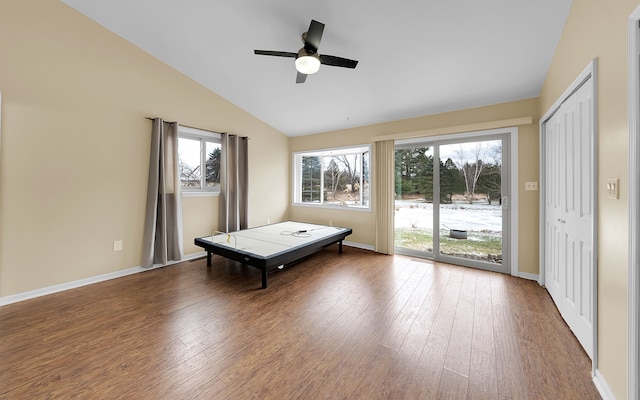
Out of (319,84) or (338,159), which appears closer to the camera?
(319,84)

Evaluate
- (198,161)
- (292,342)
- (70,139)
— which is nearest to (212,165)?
(198,161)

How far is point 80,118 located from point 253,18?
237 cm

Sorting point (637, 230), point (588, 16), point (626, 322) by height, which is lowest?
point (626, 322)

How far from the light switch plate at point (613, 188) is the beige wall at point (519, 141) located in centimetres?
193

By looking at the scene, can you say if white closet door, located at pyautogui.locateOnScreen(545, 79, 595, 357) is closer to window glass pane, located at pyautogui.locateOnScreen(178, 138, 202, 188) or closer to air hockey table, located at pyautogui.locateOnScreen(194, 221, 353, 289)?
air hockey table, located at pyautogui.locateOnScreen(194, 221, 353, 289)

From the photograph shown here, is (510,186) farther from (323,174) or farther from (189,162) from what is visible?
(189,162)

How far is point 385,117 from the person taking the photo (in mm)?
4039

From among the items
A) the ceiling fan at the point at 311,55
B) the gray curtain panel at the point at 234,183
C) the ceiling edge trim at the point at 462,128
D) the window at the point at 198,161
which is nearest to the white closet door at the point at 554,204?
the ceiling edge trim at the point at 462,128

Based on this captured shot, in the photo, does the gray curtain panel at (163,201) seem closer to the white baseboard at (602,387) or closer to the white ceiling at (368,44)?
the white ceiling at (368,44)

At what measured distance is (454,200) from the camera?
3.60 m

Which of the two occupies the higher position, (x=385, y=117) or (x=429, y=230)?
(x=385, y=117)

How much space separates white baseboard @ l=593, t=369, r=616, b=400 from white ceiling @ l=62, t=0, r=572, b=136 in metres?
2.76

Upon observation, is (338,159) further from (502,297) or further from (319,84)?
(502,297)

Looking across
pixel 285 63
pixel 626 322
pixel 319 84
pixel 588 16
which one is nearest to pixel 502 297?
pixel 626 322
